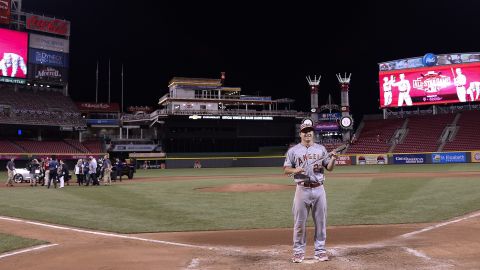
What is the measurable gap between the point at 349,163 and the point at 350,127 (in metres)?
11.9

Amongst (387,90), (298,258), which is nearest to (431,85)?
(387,90)

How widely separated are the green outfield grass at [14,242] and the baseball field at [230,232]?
35 mm

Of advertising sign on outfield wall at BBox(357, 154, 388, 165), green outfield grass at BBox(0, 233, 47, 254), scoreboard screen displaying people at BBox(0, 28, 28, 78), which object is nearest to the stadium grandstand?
scoreboard screen displaying people at BBox(0, 28, 28, 78)

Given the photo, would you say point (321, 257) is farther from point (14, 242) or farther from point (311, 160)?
point (14, 242)

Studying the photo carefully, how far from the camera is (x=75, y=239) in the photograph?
30.8 feet

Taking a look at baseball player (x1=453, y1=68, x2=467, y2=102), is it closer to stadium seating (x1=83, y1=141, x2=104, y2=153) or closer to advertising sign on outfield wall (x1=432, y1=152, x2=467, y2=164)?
advertising sign on outfield wall (x1=432, y1=152, x2=467, y2=164)

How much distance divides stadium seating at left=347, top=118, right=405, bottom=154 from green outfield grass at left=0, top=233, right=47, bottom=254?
5287 cm

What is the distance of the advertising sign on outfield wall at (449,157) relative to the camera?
49.7 m

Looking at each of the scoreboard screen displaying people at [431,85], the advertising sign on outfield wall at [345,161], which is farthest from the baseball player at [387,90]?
the advertising sign on outfield wall at [345,161]

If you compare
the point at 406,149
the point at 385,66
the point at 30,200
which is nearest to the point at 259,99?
the point at 385,66

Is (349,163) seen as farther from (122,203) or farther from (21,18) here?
(21,18)

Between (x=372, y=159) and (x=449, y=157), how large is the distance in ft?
29.7

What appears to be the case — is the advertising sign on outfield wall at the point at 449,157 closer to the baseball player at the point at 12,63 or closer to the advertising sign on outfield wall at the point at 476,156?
the advertising sign on outfield wall at the point at 476,156

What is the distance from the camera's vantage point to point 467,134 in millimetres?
54719
